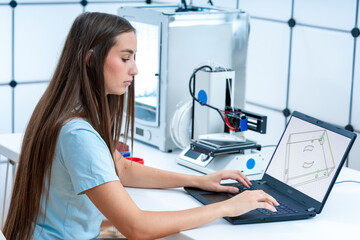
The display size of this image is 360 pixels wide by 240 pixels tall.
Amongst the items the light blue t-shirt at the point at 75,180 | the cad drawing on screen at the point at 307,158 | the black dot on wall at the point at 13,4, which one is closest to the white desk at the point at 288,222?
the cad drawing on screen at the point at 307,158

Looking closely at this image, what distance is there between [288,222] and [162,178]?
44 centimetres

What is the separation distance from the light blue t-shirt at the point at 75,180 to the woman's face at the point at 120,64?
0.16 metres

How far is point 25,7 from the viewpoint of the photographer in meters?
2.90

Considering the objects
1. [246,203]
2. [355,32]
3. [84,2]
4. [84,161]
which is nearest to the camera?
[84,161]

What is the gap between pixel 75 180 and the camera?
139cm

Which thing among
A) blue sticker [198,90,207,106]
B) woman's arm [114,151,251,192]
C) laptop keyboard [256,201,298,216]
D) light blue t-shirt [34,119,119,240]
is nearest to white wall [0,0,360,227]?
blue sticker [198,90,207,106]

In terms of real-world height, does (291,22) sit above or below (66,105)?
above

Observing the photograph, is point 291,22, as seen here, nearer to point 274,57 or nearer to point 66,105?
point 274,57

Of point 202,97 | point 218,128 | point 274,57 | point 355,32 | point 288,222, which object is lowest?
point 288,222

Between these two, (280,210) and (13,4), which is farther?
(13,4)

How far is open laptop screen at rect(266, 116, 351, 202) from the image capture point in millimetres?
1587

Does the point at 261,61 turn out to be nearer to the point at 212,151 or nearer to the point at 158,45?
the point at 158,45

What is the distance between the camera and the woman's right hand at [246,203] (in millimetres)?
1478

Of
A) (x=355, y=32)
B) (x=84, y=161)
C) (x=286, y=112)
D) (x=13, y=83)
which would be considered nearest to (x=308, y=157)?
(x=84, y=161)
